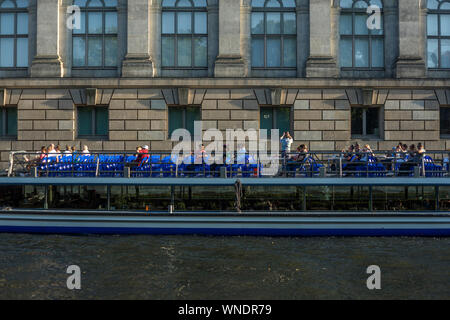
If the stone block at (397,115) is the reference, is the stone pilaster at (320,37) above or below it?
above

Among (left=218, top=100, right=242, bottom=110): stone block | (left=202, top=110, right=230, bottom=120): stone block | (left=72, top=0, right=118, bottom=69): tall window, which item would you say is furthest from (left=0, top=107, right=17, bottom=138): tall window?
(left=218, top=100, right=242, bottom=110): stone block

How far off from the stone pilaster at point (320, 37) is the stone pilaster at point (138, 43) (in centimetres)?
860

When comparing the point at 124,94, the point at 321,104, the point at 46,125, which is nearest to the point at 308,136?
the point at 321,104

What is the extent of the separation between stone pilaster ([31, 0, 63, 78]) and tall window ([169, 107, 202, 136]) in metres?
6.34

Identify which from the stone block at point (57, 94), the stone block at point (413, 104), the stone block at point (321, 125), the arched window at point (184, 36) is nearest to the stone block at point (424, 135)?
the stone block at point (413, 104)

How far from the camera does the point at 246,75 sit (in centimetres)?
2695

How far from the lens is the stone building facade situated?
26562mm

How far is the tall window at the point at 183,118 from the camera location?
89.4 ft

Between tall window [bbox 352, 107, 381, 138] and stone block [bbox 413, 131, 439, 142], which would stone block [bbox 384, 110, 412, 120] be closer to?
tall window [bbox 352, 107, 381, 138]

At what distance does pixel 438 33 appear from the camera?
89.8 feet

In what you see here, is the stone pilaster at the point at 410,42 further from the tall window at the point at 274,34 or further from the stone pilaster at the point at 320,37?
the tall window at the point at 274,34

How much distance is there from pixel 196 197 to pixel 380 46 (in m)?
17.6

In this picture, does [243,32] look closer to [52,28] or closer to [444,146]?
[52,28]

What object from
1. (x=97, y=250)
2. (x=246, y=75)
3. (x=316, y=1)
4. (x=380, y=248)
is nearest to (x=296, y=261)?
(x=380, y=248)
